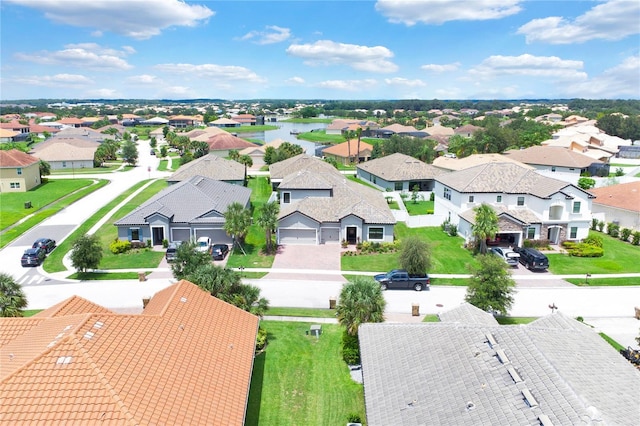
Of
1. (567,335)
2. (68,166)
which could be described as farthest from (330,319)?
(68,166)

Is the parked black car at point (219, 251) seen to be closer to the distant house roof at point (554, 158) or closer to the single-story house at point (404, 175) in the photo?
the single-story house at point (404, 175)

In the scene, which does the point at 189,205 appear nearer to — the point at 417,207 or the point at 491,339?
the point at 417,207

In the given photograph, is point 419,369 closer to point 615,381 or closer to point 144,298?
point 615,381

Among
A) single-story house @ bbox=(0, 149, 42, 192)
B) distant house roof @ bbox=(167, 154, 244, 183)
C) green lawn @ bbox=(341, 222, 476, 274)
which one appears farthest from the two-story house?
single-story house @ bbox=(0, 149, 42, 192)

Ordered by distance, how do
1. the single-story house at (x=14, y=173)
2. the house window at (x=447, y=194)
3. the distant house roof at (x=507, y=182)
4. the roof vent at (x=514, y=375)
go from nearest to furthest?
1. the roof vent at (x=514, y=375)
2. the distant house roof at (x=507, y=182)
3. the house window at (x=447, y=194)
4. the single-story house at (x=14, y=173)

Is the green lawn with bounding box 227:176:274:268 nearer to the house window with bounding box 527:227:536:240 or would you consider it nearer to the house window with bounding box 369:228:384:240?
the house window with bounding box 369:228:384:240

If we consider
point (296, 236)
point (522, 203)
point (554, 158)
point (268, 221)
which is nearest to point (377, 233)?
point (296, 236)

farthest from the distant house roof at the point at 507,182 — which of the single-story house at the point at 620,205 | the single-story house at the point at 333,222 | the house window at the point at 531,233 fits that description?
the single-story house at the point at 620,205
